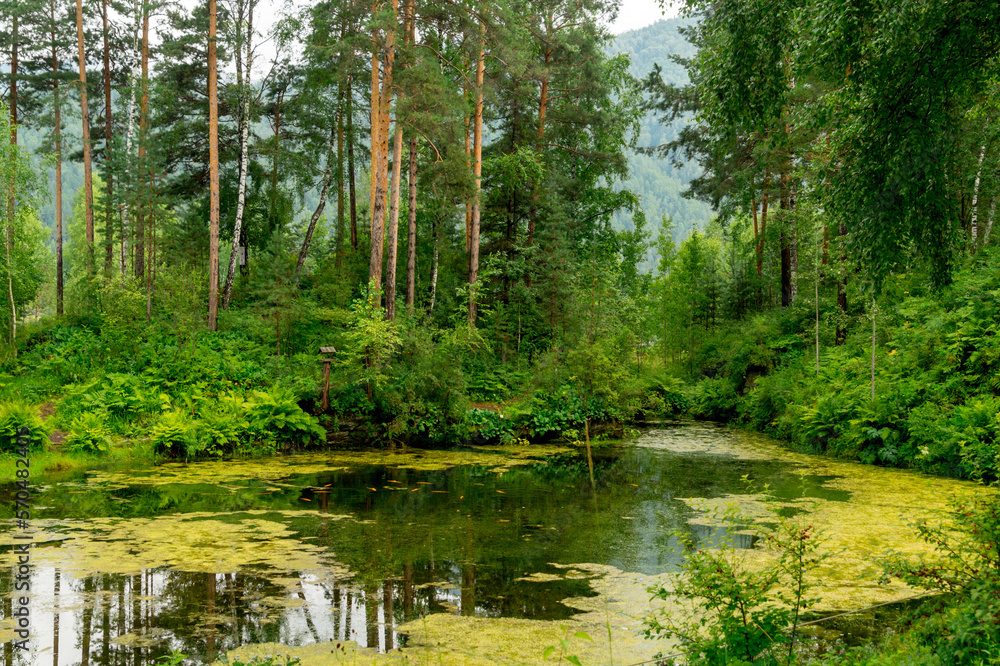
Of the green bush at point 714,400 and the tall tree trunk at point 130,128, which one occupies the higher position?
the tall tree trunk at point 130,128

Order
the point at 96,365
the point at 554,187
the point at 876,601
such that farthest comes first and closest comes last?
1. the point at 554,187
2. the point at 96,365
3. the point at 876,601

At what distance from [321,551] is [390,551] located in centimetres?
74

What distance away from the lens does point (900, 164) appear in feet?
20.8

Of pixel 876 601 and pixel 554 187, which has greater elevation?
pixel 554 187

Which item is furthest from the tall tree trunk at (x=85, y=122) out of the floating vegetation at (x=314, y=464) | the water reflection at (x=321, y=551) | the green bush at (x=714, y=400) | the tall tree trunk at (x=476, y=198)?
the green bush at (x=714, y=400)

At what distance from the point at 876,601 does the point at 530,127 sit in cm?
2133

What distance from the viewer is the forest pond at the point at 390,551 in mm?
4617

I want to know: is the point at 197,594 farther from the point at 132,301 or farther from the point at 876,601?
the point at 132,301

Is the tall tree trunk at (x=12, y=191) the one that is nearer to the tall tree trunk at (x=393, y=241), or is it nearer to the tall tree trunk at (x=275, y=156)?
the tall tree trunk at (x=275, y=156)

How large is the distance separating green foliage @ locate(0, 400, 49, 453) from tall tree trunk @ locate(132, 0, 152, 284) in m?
6.65

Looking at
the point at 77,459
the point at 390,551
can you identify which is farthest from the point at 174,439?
the point at 390,551

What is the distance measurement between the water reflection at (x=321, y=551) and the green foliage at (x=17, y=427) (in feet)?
5.66

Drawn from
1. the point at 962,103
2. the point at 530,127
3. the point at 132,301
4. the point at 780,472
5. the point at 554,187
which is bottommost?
the point at 780,472

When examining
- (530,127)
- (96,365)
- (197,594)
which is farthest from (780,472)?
(530,127)
